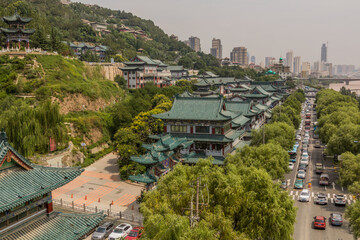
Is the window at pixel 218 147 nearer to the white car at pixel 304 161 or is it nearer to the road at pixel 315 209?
the road at pixel 315 209

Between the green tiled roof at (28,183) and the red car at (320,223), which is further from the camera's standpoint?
the red car at (320,223)

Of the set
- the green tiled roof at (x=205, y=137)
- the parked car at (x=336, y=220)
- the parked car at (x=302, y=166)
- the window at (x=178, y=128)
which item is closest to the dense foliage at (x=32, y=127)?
the window at (x=178, y=128)

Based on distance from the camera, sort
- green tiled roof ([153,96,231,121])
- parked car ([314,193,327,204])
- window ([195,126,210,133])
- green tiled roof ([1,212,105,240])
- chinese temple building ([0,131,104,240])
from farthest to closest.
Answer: window ([195,126,210,133]) < green tiled roof ([153,96,231,121]) < parked car ([314,193,327,204]) < green tiled roof ([1,212,105,240]) < chinese temple building ([0,131,104,240])

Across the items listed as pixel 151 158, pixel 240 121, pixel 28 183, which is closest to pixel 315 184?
pixel 240 121

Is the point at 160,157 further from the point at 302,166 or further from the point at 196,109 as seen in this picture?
the point at 302,166

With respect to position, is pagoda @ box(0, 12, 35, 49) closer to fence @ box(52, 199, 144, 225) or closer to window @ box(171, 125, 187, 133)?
window @ box(171, 125, 187, 133)

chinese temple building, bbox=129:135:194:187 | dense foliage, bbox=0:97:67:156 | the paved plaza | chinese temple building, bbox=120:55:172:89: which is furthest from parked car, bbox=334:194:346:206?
chinese temple building, bbox=120:55:172:89
